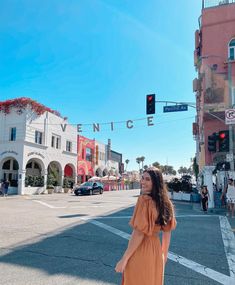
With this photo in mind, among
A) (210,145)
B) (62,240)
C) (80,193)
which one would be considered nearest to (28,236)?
(62,240)

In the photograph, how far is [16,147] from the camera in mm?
30891

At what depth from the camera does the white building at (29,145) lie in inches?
1216

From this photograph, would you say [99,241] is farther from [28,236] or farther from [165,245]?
[165,245]

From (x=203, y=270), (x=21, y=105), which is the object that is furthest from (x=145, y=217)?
(x=21, y=105)

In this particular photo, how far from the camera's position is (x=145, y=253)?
292 cm

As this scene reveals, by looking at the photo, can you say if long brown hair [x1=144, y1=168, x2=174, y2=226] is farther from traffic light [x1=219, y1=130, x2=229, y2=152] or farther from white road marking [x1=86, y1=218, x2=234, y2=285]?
traffic light [x1=219, y1=130, x2=229, y2=152]

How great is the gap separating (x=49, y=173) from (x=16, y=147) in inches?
240

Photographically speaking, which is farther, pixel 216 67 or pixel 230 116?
pixel 216 67

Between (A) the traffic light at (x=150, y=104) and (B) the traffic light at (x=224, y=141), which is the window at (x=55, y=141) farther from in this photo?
(B) the traffic light at (x=224, y=141)

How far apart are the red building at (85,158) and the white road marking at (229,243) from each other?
1332 inches

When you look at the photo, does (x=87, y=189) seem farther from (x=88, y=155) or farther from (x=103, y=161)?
(x=103, y=161)

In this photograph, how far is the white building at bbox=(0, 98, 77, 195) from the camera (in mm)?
30875

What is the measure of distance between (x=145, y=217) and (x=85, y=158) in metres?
44.0

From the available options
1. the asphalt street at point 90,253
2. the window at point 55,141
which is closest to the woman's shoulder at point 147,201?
the asphalt street at point 90,253
